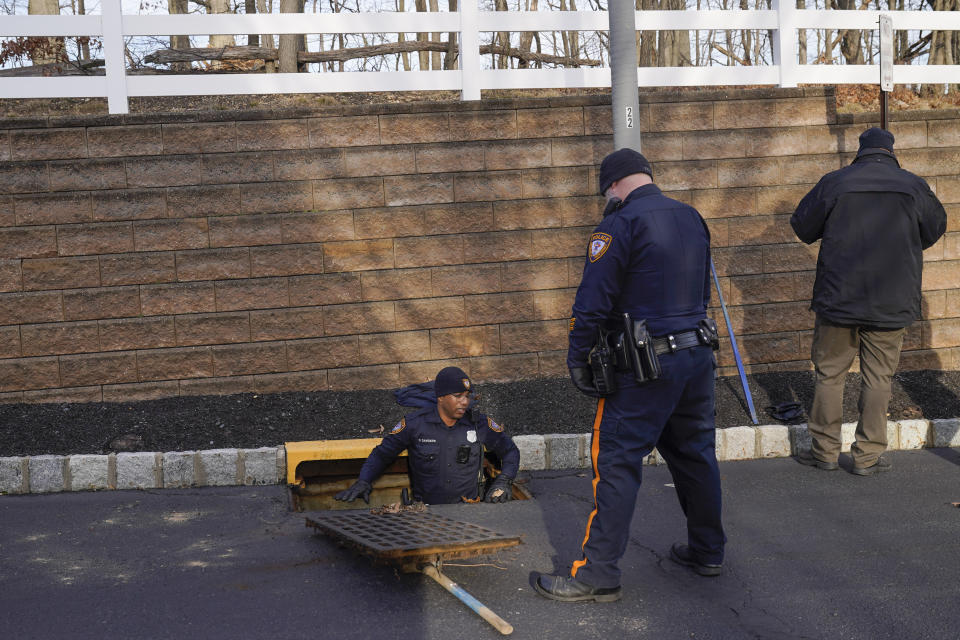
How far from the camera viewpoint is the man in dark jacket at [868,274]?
609 centimetres

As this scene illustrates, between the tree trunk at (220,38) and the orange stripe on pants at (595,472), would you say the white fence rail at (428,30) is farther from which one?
the tree trunk at (220,38)

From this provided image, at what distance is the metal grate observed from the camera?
4199 millimetres

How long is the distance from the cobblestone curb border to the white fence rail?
10.9 ft

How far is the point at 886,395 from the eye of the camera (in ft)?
20.3

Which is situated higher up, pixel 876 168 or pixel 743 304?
pixel 876 168

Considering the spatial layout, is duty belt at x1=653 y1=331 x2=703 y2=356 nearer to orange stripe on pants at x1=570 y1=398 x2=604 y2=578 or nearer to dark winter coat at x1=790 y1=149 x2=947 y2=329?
orange stripe on pants at x1=570 y1=398 x2=604 y2=578

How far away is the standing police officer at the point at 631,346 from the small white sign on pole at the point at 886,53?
4.34 meters

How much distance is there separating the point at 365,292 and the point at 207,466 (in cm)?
212

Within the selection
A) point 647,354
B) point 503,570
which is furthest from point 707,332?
point 503,570

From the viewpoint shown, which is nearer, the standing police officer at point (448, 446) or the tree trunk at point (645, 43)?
the standing police officer at point (448, 446)

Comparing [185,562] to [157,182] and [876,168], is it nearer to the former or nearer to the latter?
[157,182]

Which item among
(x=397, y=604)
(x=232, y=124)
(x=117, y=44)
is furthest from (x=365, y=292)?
(x=397, y=604)

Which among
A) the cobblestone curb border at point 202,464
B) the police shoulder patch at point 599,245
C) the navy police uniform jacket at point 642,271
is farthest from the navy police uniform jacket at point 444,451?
the police shoulder patch at point 599,245

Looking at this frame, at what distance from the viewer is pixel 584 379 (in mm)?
4121
